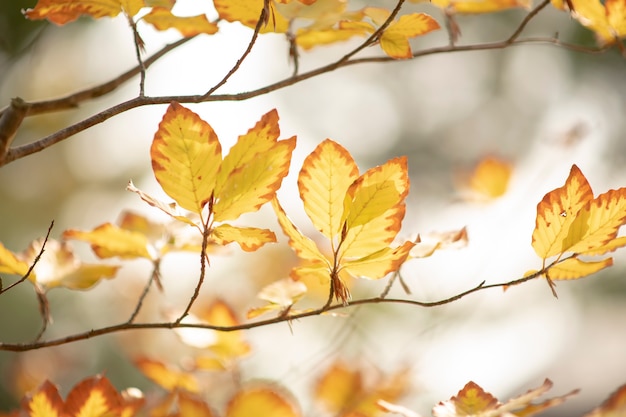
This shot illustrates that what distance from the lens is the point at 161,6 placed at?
527mm

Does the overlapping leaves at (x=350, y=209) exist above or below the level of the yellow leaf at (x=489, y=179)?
below

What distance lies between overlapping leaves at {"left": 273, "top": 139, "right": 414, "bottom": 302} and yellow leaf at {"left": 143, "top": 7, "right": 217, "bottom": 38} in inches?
8.0

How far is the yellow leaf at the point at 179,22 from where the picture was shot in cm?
56

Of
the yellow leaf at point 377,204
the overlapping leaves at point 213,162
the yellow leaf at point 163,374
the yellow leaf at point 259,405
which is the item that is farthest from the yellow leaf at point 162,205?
the yellow leaf at point 163,374

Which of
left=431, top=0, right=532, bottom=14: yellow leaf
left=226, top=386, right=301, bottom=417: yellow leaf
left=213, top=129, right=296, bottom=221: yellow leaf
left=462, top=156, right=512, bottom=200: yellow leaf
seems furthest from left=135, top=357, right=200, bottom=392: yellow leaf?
left=462, top=156, right=512, bottom=200: yellow leaf

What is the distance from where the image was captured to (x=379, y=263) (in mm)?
457

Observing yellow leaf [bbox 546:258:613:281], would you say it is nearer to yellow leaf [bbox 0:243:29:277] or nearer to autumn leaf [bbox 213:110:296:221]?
autumn leaf [bbox 213:110:296:221]

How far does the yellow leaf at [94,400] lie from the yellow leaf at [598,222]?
356 millimetres

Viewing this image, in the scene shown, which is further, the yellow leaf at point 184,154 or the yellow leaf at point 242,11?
the yellow leaf at point 242,11

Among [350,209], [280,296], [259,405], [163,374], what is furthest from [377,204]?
[163,374]

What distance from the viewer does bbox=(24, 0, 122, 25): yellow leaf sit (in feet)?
1.64

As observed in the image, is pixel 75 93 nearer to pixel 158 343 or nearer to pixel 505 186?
pixel 505 186

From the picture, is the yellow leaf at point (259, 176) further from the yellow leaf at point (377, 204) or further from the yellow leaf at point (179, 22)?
the yellow leaf at point (179, 22)

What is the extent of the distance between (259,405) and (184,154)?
10.3 inches
